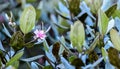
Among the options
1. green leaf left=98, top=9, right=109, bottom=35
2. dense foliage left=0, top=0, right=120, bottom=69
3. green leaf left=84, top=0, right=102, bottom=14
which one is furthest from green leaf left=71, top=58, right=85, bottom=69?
green leaf left=84, top=0, right=102, bottom=14

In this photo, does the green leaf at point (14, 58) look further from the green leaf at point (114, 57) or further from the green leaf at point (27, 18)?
the green leaf at point (114, 57)

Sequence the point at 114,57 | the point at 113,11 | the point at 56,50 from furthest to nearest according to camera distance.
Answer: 1. the point at 113,11
2. the point at 56,50
3. the point at 114,57

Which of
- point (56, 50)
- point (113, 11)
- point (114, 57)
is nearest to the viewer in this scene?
point (114, 57)

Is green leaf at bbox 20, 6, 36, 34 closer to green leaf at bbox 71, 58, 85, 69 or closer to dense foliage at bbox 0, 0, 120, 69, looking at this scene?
dense foliage at bbox 0, 0, 120, 69

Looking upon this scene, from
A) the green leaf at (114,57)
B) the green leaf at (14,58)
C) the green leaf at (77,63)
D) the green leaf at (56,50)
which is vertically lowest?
the green leaf at (114,57)

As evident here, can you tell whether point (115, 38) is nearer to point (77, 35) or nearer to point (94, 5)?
point (77, 35)

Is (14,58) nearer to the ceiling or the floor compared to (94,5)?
nearer to the floor

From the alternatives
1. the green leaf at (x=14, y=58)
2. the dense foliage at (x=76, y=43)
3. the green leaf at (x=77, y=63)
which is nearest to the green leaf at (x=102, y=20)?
the dense foliage at (x=76, y=43)

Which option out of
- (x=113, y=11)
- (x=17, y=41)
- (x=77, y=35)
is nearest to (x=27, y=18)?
(x=17, y=41)

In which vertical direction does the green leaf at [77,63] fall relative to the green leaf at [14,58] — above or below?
below
